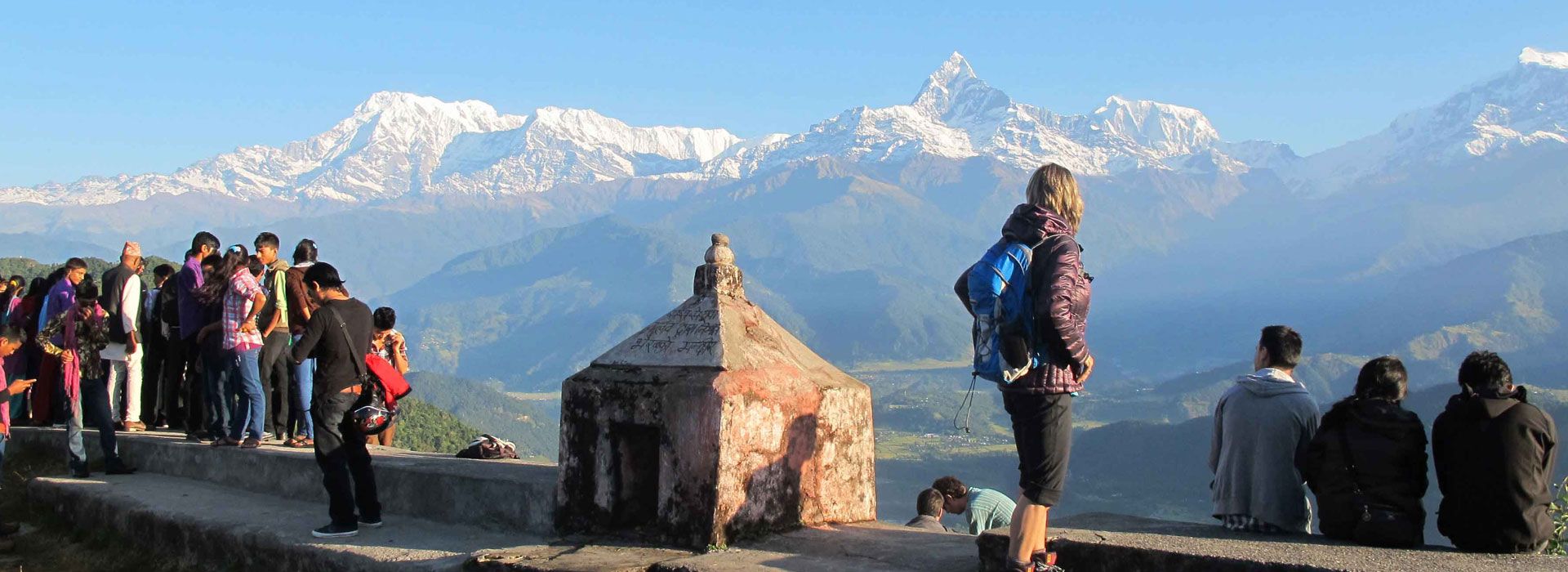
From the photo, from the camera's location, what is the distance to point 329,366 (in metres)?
8.45

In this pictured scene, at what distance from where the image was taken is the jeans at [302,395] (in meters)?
11.6

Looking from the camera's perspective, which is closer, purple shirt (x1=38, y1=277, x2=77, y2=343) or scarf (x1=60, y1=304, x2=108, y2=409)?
scarf (x1=60, y1=304, x2=108, y2=409)

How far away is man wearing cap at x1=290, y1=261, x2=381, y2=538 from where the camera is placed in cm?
841

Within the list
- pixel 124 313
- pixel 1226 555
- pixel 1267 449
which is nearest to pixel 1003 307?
pixel 1226 555

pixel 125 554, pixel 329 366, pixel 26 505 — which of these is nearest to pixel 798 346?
pixel 329 366

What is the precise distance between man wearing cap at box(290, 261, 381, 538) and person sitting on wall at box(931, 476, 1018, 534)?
14.0 ft

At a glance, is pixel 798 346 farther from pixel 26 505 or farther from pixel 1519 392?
pixel 26 505

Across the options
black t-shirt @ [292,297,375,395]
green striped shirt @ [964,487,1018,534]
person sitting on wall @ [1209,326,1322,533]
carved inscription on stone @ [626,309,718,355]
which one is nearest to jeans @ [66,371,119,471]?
black t-shirt @ [292,297,375,395]

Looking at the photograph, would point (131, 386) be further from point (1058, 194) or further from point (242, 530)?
point (1058, 194)

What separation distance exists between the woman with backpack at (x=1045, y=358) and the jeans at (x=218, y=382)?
25.9ft

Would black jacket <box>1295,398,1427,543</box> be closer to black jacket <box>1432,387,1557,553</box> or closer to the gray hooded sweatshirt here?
black jacket <box>1432,387,1557,553</box>

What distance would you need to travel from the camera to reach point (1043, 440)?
20.1 feet

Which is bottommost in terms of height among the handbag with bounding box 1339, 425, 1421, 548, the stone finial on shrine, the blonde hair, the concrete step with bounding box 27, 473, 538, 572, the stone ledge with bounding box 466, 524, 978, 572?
the concrete step with bounding box 27, 473, 538, 572

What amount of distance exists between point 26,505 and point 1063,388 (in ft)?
32.5
